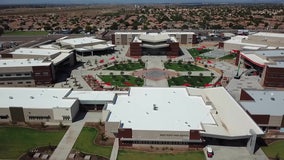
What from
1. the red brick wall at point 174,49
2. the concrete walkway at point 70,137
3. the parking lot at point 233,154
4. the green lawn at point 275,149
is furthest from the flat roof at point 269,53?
the concrete walkway at point 70,137

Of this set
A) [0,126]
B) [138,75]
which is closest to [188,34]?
[138,75]

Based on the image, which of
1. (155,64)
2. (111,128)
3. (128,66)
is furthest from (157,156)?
(155,64)

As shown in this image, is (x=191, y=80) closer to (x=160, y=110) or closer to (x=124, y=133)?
(x=160, y=110)

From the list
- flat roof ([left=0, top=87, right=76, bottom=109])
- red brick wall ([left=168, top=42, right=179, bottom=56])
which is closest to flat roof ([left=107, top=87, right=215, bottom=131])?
flat roof ([left=0, top=87, right=76, bottom=109])

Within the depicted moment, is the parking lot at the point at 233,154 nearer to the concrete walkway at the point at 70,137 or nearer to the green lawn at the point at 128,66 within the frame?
the concrete walkway at the point at 70,137

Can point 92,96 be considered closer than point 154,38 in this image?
Yes

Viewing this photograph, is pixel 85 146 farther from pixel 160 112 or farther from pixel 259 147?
pixel 259 147
